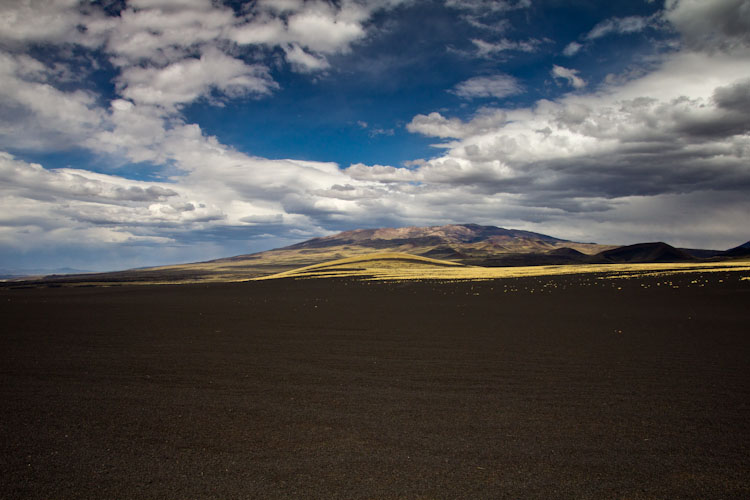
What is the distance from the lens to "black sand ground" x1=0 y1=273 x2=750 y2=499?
5832 mm

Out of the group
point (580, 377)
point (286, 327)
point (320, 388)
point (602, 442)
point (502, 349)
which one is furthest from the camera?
point (286, 327)

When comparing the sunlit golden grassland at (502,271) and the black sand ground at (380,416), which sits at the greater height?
the sunlit golden grassland at (502,271)

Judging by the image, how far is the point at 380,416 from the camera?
8273 mm

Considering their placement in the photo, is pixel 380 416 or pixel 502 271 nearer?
pixel 380 416

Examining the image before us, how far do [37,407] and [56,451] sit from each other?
2.92 m

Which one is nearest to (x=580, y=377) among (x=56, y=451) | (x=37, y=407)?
(x=56, y=451)

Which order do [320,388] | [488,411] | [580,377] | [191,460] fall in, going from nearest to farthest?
[191,460], [488,411], [320,388], [580,377]

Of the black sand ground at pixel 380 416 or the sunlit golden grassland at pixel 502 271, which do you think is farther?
the sunlit golden grassland at pixel 502 271

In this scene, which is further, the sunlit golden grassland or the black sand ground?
the sunlit golden grassland

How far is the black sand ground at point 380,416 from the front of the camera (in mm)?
5832

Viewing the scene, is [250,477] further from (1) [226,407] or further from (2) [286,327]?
(2) [286,327]

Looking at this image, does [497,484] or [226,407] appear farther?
[226,407]

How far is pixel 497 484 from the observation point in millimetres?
5719

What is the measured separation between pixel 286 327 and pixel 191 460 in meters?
14.8
